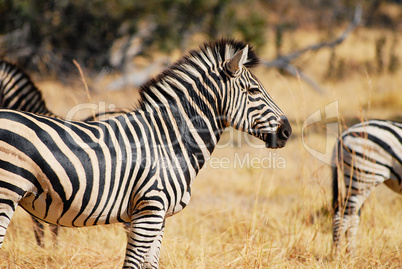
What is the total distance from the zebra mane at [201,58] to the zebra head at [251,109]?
0.04m

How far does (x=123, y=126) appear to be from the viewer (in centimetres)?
305

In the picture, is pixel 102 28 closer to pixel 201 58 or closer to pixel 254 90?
pixel 201 58

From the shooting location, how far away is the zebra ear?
120 inches

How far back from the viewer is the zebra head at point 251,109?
10.4 feet

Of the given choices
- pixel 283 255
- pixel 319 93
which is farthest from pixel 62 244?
pixel 319 93

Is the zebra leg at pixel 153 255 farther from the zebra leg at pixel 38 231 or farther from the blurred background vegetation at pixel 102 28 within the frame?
the blurred background vegetation at pixel 102 28

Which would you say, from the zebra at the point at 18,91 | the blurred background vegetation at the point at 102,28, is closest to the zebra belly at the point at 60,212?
the zebra at the point at 18,91

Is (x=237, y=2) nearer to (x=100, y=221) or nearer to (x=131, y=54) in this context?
(x=131, y=54)

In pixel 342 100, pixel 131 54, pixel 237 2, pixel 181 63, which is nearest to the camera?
pixel 181 63

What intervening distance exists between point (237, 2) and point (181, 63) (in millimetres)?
14231

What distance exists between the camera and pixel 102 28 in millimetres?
13914

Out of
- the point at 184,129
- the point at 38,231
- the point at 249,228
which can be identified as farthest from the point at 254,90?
the point at 38,231

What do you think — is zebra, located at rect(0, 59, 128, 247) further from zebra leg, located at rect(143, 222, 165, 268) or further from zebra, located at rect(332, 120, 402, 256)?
zebra, located at rect(332, 120, 402, 256)

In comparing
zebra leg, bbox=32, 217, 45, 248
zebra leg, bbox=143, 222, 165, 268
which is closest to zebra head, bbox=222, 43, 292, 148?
zebra leg, bbox=143, 222, 165, 268
